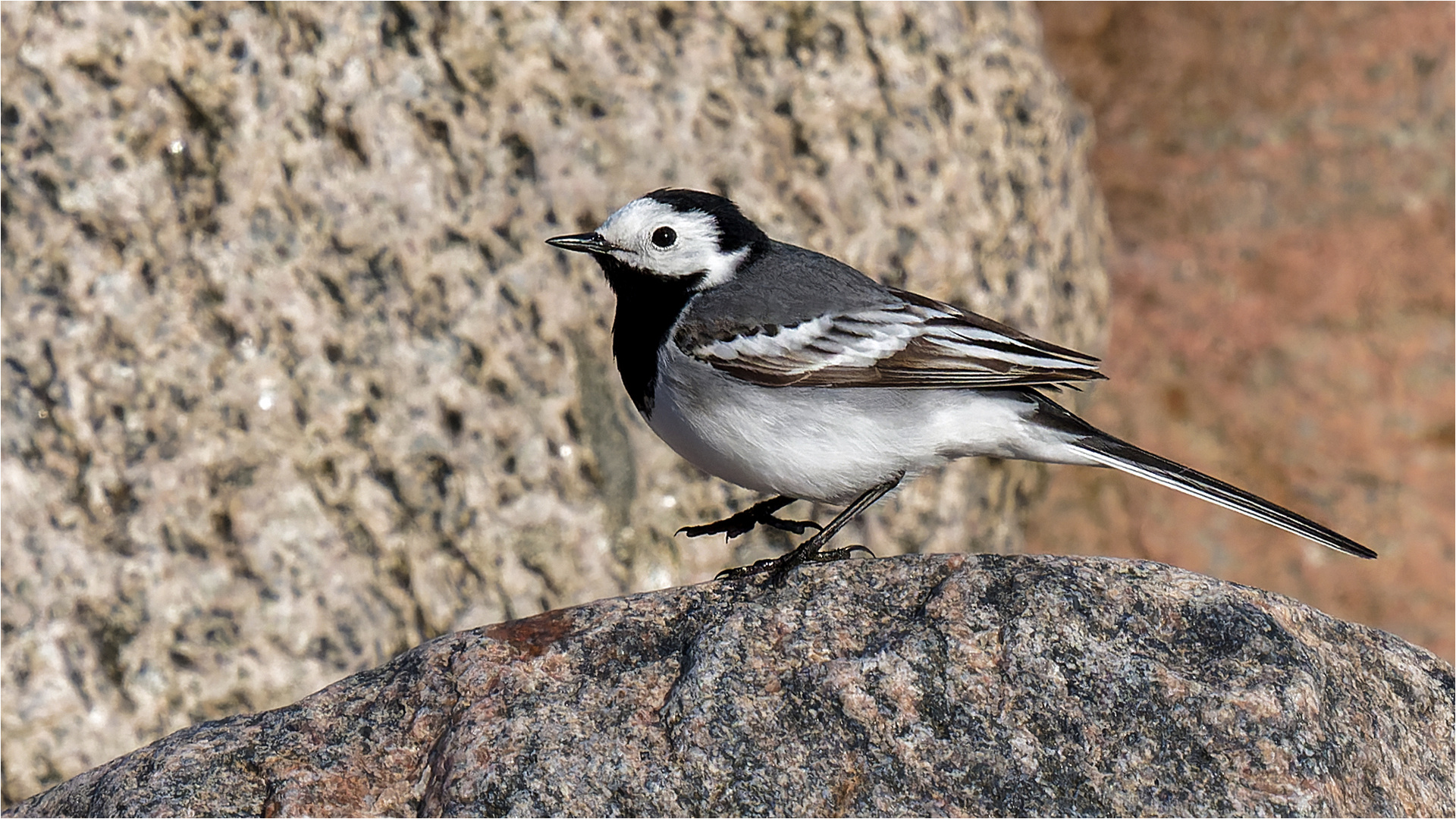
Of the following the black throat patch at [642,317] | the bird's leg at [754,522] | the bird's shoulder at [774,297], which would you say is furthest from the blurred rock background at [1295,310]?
the black throat patch at [642,317]

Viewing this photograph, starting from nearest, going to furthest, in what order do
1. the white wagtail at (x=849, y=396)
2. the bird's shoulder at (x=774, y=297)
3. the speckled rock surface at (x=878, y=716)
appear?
the speckled rock surface at (x=878, y=716) < the white wagtail at (x=849, y=396) < the bird's shoulder at (x=774, y=297)

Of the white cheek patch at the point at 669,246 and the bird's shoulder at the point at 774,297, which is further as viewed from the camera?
the white cheek patch at the point at 669,246

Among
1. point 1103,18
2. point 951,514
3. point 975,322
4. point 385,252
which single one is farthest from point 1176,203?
point 385,252

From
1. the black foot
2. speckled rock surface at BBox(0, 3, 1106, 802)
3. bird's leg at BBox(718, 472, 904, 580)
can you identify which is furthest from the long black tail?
speckled rock surface at BBox(0, 3, 1106, 802)

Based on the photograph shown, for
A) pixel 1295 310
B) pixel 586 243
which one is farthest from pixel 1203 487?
pixel 1295 310

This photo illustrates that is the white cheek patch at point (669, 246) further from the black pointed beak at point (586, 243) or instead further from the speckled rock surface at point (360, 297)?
the speckled rock surface at point (360, 297)

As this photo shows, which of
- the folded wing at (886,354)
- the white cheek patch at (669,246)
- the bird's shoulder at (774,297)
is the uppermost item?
the white cheek patch at (669,246)

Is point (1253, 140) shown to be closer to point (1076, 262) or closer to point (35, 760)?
point (1076, 262)
